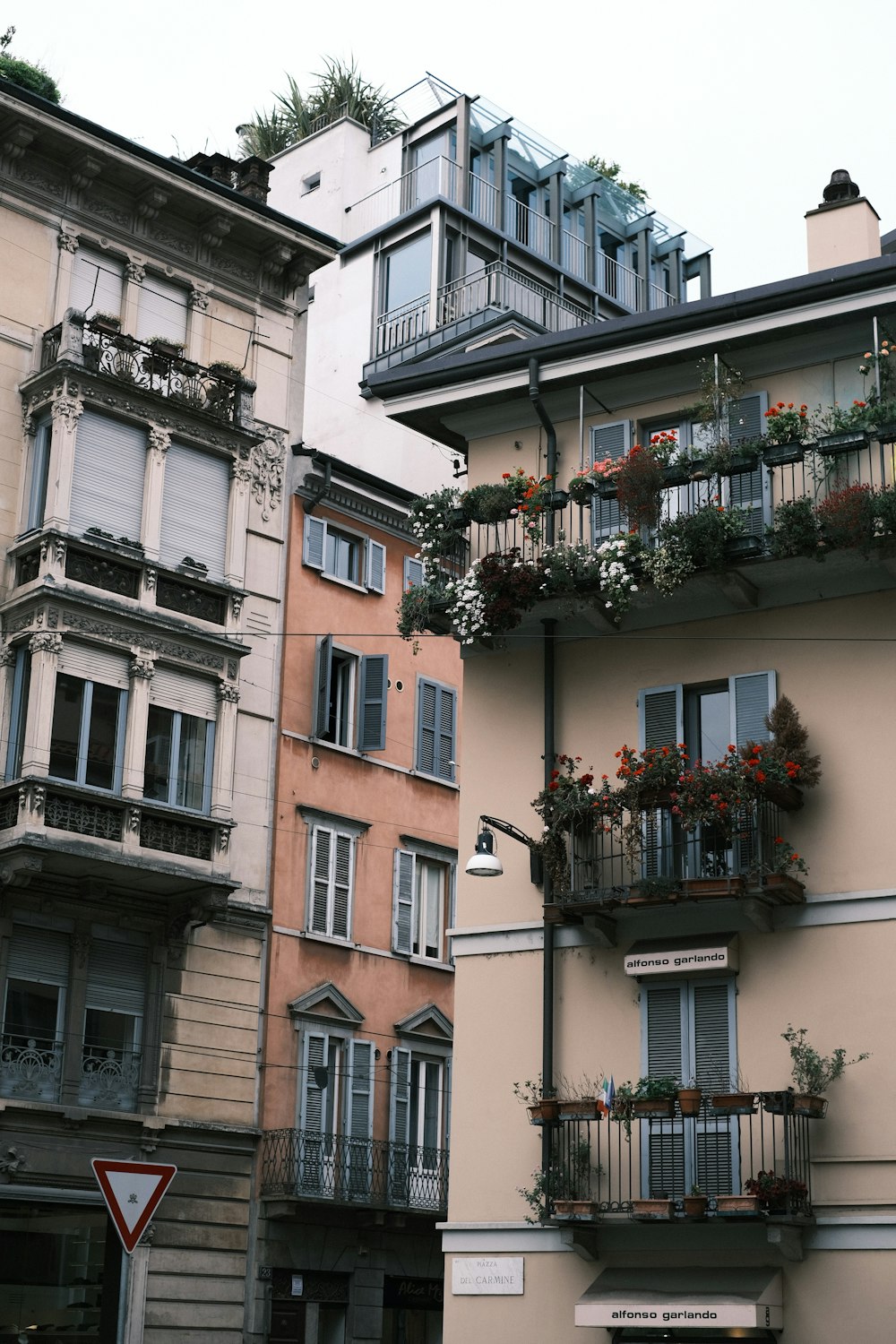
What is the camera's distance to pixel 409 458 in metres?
39.0

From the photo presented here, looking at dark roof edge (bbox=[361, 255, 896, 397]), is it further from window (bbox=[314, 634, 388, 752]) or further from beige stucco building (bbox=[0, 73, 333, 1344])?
window (bbox=[314, 634, 388, 752])

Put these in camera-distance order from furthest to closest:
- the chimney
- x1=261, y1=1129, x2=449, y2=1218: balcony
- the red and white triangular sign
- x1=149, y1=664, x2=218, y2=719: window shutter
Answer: x1=261, y1=1129, x2=449, y2=1218: balcony < x1=149, y1=664, x2=218, y2=719: window shutter < the chimney < the red and white triangular sign

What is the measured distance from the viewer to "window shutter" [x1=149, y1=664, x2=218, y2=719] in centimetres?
2855

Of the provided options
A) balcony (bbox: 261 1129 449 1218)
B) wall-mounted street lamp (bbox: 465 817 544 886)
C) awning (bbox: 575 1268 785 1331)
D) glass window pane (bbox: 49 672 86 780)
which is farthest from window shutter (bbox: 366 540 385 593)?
awning (bbox: 575 1268 785 1331)

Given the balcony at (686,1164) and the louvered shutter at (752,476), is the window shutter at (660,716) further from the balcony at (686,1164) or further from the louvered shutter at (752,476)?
the balcony at (686,1164)

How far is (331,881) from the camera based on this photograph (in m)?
32.1

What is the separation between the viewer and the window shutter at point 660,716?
1969 cm

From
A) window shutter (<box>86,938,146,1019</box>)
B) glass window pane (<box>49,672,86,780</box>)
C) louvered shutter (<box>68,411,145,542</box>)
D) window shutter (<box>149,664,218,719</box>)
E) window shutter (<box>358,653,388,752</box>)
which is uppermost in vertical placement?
louvered shutter (<box>68,411,145,542</box>)

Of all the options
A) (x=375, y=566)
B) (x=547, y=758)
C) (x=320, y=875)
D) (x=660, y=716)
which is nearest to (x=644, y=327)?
(x=660, y=716)

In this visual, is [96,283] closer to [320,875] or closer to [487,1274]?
[320,875]

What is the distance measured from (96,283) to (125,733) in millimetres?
8198

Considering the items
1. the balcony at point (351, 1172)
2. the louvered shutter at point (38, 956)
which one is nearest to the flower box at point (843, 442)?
the louvered shutter at point (38, 956)

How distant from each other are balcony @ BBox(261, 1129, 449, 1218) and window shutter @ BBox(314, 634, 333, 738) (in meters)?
7.08

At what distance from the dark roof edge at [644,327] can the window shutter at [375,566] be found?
11.9 m
